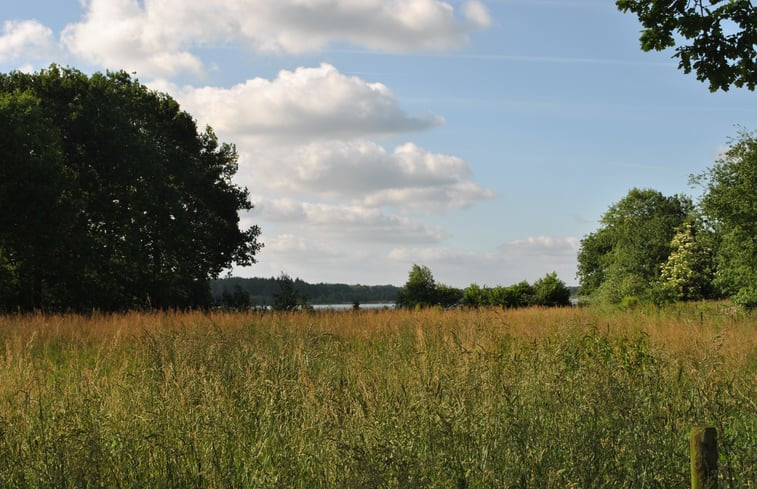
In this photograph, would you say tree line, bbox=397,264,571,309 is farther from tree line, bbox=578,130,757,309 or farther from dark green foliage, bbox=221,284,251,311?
dark green foliage, bbox=221,284,251,311

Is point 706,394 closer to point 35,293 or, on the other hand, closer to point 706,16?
point 706,16

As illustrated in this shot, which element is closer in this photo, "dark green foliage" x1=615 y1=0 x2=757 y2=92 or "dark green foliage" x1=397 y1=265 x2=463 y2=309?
"dark green foliage" x1=615 y1=0 x2=757 y2=92

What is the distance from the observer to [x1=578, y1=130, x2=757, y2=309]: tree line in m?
19.8

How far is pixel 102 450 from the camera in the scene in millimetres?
4348

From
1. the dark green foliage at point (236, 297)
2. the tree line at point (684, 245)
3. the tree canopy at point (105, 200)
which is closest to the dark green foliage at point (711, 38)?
the tree line at point (684, 245)

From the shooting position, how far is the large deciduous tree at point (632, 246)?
1113 inches

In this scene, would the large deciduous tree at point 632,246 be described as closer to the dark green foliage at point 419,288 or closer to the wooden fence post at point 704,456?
the dark green foliage at point 419,288

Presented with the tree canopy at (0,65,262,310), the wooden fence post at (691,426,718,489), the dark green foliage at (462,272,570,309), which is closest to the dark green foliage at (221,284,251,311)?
the tree canopy at (0,65,262,310)

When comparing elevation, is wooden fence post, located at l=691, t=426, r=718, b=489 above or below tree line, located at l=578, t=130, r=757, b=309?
below

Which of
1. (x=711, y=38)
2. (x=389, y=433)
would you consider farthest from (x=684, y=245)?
(x=389, y=433)

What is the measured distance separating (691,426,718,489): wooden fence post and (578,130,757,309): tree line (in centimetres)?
1813

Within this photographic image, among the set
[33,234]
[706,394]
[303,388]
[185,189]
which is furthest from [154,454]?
[185,189]

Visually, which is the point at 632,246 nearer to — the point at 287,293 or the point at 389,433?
the point at 287,293

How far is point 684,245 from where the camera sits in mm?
29219
